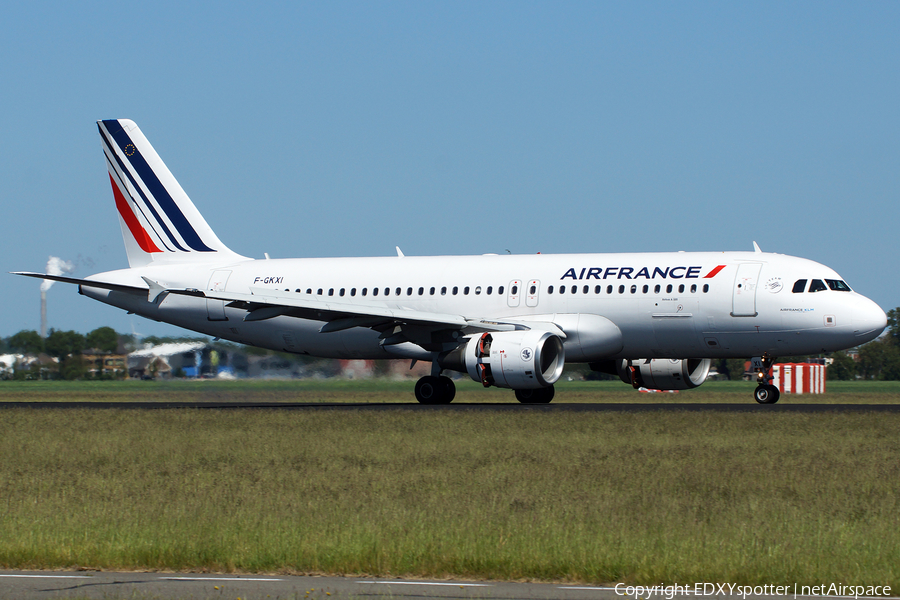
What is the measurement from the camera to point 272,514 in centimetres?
1254

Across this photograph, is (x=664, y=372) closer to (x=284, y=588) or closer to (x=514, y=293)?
(x=514, y=293)

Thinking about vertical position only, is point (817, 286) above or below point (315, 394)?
above

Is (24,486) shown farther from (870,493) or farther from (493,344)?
(493,344)

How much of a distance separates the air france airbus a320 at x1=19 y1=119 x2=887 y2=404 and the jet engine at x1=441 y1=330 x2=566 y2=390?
38 mm

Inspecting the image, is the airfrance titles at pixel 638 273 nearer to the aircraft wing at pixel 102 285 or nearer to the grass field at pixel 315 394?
the grass field at pixel 315 394

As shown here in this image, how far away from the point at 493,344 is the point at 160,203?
51.1ft

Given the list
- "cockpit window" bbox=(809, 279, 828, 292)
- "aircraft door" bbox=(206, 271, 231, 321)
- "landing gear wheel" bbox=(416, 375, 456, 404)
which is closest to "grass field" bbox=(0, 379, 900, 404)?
"aircraft door" bbox=(206, 271, 231, 321)

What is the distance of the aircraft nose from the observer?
96.2 feet

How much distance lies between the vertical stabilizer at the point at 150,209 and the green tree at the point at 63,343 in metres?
9.97

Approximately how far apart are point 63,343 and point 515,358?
26769 mm

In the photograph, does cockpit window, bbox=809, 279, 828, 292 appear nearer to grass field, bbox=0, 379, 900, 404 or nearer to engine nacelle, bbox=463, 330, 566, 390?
engine nacelle, bbox=463, 330, 566, 390

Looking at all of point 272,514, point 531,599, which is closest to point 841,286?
point 272,514

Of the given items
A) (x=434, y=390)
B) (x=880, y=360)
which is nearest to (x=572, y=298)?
(x=434, y=390)

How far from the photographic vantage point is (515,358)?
2934 cm
